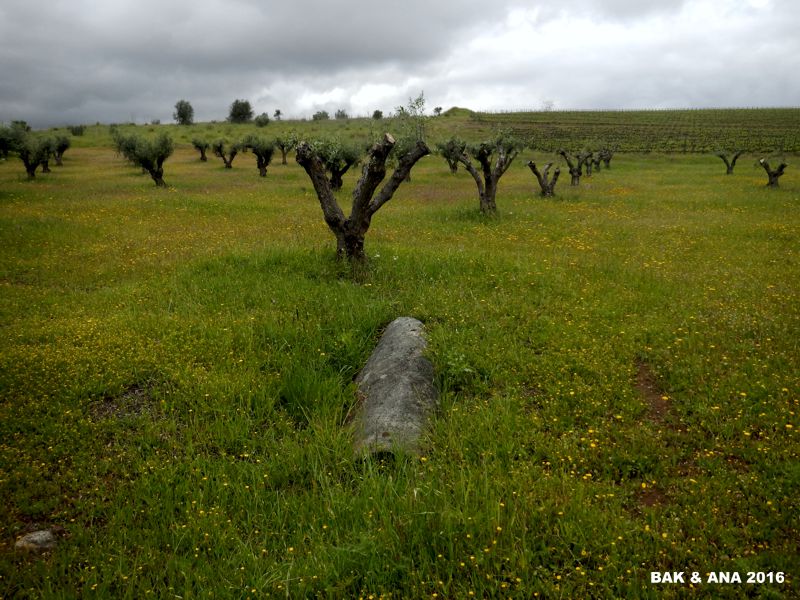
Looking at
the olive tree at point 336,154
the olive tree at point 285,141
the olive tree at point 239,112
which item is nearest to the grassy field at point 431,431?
the olive tree at point 336,154

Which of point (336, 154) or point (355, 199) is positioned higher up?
point (336, 154)

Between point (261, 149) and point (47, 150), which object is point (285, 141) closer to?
point (261, 149)

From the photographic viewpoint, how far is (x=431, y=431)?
254 inches

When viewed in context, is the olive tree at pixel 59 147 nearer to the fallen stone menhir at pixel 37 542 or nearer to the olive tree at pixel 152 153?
the olive tree at pixel 152 153

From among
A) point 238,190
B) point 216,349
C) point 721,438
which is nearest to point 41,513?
point 216,349

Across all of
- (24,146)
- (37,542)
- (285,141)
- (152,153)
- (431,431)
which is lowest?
(37,542)

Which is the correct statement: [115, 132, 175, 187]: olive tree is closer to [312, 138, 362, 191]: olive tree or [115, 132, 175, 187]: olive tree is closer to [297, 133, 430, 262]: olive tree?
[312, 138, 362, 191]: olive tree

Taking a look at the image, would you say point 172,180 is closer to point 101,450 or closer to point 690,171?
point 101,450

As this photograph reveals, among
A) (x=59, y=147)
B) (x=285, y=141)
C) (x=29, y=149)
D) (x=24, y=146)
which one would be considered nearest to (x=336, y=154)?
(x=285, y=141)

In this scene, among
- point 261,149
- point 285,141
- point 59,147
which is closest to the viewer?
point 285,141

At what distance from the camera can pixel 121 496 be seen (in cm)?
545

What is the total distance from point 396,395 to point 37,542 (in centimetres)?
420

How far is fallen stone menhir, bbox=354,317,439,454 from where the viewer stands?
6.14 m

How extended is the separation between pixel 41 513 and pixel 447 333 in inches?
241
